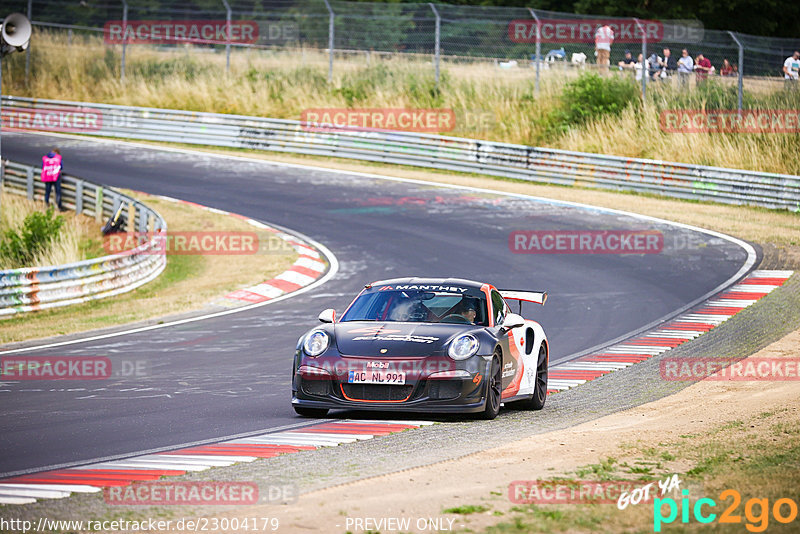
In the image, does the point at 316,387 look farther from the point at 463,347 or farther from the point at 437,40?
the point at 437,40

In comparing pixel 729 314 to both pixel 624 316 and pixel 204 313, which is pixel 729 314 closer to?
pixel 624 316

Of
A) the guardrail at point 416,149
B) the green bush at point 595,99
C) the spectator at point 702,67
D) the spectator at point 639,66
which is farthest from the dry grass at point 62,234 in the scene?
the spectator at point 702,67

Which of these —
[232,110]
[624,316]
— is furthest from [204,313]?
[232,110]

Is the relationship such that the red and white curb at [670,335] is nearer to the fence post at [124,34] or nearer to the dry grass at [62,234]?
the dry grass at [62,234]

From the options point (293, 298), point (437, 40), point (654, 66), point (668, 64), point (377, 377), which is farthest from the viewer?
point (437, 40)

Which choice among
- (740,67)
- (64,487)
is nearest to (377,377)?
(64,487)

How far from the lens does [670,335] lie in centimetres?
1507

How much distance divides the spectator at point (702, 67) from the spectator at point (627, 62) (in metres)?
2.32

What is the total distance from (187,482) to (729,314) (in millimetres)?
11418

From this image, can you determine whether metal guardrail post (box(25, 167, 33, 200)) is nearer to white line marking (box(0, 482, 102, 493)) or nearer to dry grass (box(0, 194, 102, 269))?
dry grass (box(0, 194, 102, 269))

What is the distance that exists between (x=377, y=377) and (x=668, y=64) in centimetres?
2374

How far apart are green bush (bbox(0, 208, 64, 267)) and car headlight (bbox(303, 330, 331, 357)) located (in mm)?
13933

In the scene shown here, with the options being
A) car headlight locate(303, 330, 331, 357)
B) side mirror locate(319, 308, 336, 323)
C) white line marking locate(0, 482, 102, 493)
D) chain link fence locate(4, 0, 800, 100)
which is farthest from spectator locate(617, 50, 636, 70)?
white line marking locate(0, 482, 102, 493)

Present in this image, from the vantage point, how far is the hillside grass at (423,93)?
29703 mm
